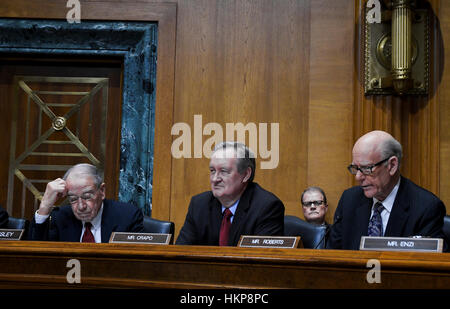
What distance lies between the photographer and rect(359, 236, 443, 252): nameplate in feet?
6.89

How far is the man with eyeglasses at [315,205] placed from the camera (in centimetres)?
446

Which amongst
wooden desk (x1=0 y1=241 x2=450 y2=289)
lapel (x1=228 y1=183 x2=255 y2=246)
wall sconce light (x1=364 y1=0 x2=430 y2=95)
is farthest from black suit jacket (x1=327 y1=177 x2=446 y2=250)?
wall sconce light (x1=364 y1=0 x2=430 y2=95)

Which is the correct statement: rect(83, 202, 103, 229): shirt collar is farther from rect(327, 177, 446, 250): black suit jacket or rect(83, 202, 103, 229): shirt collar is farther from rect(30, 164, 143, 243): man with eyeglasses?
rect(327, 177, 446, 250): black suit jacket

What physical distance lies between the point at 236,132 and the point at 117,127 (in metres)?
0.99

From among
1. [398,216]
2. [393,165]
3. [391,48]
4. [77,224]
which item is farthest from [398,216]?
[391,48]

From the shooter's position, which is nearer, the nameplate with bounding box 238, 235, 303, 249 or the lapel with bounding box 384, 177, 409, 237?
the nameplate with bounding box 238, 235, 303, 249

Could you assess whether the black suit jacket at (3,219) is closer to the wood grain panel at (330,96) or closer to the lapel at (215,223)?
the lapel at (215,223)

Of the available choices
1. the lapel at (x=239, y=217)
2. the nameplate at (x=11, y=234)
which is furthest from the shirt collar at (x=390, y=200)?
the nameplate at (x=11, y=234)

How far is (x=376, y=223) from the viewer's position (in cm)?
286

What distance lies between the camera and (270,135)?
4.75 m

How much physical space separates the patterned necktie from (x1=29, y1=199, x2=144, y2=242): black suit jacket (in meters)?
1.19

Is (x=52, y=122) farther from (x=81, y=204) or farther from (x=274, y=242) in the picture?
(x=274, y=242)

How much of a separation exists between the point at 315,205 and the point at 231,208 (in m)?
1.43
